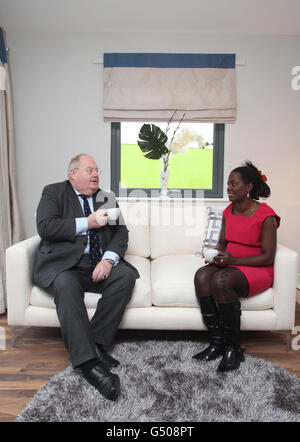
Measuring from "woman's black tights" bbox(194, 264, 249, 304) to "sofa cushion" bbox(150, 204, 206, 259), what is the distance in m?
0.68

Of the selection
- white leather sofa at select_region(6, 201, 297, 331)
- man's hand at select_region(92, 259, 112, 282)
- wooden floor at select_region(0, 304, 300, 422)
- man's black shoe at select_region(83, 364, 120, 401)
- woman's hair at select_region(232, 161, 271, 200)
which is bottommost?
wooden floor at select_region(0, 304, 300, 422)

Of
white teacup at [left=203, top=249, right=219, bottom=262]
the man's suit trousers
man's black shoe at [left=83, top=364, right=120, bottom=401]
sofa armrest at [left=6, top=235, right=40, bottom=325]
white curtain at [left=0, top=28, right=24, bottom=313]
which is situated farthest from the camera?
white curtain at [left=0, top=28, right=24, bottom=313]

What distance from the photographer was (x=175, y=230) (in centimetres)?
286

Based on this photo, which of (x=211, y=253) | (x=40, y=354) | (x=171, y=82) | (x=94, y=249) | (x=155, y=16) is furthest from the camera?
(x=171, y=82)

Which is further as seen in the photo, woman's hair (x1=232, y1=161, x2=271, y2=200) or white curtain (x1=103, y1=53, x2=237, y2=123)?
white curtain (x1=103, y1=53, x2=237, y2=123)

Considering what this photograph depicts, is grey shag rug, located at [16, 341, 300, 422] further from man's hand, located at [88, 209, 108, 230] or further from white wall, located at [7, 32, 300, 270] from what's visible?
white wall, located at [7, 32, 300, 270]

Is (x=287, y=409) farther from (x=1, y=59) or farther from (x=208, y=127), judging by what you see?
(x=1, y=59)

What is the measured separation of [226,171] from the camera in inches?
139

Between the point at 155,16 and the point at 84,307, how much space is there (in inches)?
98.4

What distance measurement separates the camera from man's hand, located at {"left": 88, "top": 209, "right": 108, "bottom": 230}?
2.17m

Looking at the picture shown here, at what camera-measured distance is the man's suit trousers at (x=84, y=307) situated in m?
1.79

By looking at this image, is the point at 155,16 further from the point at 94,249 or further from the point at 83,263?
the point at 83,263

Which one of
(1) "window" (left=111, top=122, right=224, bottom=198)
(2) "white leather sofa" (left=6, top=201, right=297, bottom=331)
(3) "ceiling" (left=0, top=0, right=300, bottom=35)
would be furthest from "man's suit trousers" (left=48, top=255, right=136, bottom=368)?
(3) "ceiling" (left=0, top=0, right=300, bottom=35)

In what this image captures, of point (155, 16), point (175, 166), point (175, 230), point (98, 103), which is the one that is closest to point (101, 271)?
point (175, 230)
